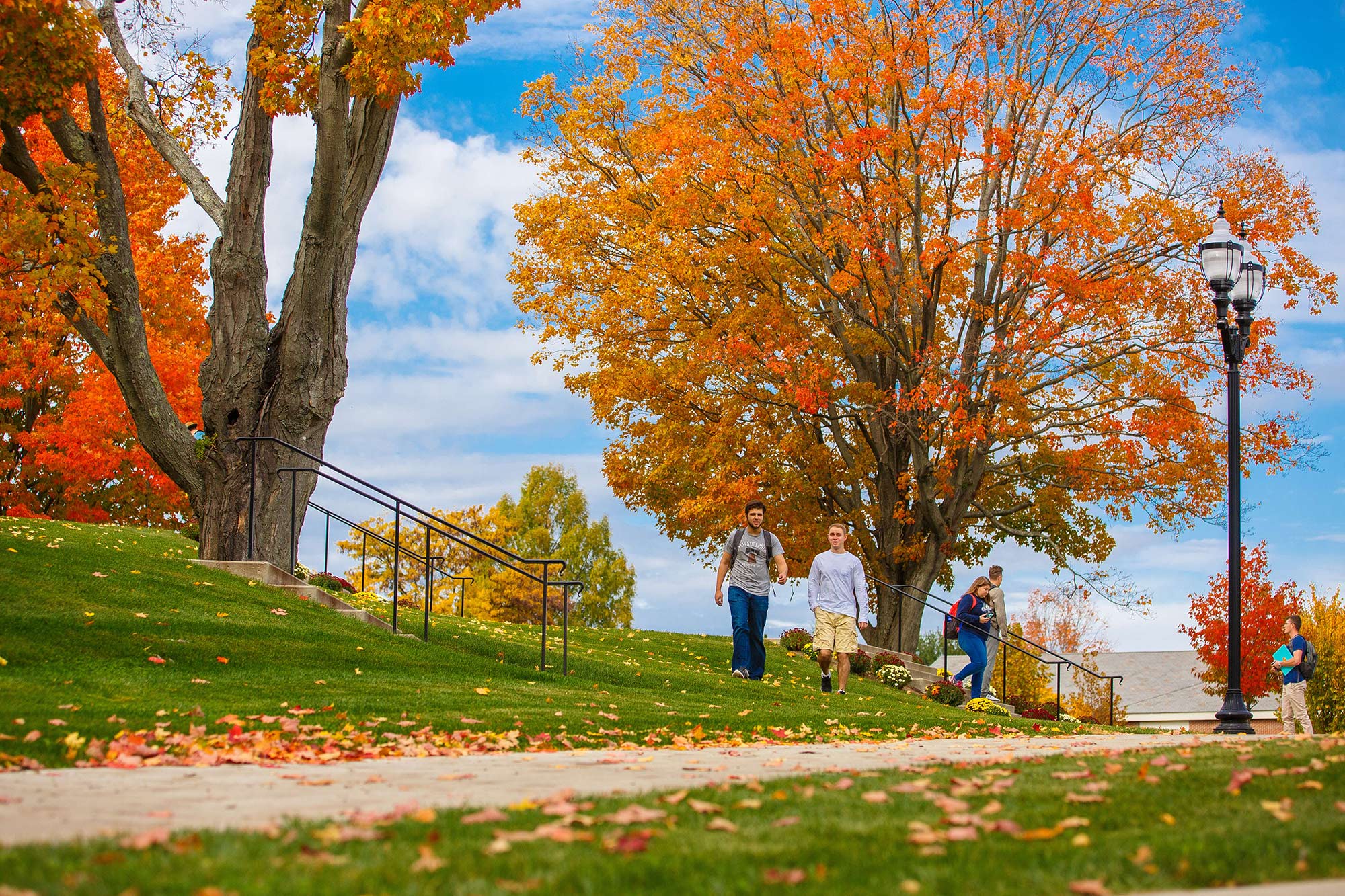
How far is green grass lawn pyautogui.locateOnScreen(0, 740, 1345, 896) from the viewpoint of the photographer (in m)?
3.22

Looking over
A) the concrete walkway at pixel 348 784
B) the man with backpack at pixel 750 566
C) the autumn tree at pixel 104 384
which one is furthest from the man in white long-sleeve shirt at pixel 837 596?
the autumn tree at pixel 104 384

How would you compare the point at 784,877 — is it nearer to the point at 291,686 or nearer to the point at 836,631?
the point at 291,686

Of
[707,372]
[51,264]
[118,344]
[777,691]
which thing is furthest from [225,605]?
[707,372]

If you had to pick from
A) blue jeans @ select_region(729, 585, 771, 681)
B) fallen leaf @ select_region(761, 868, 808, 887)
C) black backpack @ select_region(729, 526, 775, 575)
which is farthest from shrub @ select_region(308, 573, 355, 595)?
fallen leaf @ select_region(761, 868, 808, 887)

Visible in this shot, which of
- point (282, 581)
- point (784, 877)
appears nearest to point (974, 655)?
point (282, 581)

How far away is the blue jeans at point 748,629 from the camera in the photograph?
13.5 m

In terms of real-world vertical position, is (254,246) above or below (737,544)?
above

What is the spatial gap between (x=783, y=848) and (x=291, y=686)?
24.0 ft

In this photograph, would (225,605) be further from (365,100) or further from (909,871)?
(909,871)

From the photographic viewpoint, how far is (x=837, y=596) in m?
13.2

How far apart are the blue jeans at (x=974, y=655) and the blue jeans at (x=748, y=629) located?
388 cm

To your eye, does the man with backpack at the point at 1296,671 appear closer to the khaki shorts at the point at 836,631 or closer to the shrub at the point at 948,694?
the shrub at the point at 948,694

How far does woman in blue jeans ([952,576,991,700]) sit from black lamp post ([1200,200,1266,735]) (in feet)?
15.1

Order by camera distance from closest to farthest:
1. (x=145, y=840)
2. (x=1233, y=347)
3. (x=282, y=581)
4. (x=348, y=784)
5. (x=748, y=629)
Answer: (x=145, y=840)
(x=348, y=784)
(x=1233, y=347)
(x=748, y=629)
(x=282, y=581)
